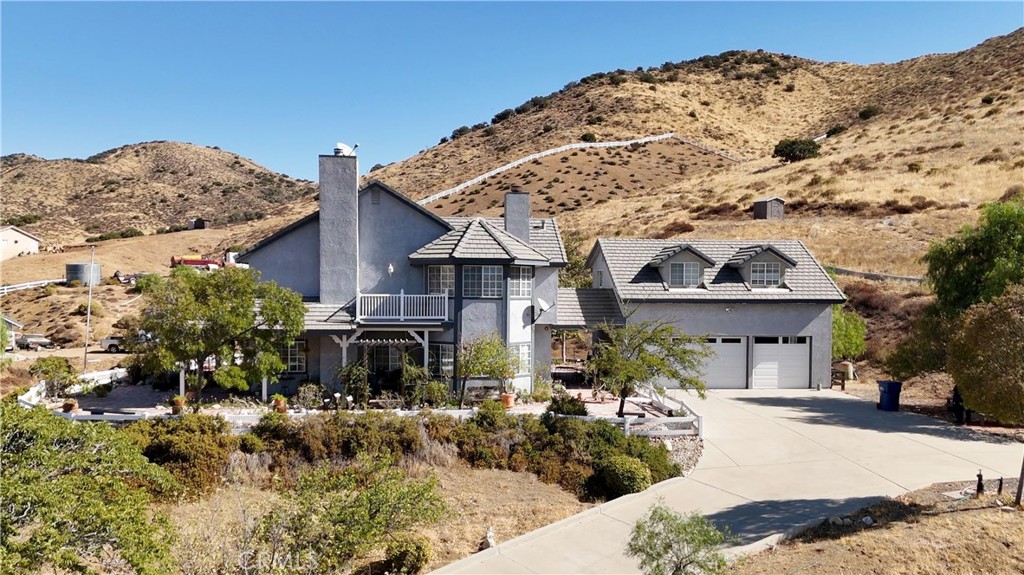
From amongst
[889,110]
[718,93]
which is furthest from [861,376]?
[718,93]

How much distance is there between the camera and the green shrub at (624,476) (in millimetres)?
16797

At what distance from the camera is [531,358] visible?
25219 mm

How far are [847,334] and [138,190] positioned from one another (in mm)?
121225

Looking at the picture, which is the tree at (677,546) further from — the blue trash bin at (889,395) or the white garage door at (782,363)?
the white garage door at (782,363)

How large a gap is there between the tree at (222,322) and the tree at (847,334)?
76.9 feet

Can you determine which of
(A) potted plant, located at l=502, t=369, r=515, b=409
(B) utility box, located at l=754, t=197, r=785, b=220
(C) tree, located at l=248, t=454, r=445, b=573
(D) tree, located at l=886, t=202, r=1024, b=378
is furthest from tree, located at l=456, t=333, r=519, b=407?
(B) utility box, located at l=754, t=197, r=785, b=220

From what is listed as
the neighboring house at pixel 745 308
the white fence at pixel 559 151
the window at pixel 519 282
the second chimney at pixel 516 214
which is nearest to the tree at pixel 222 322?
Answer: the window at pixel 519 282

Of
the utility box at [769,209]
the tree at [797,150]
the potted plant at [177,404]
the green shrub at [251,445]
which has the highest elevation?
the tree at [797,150]

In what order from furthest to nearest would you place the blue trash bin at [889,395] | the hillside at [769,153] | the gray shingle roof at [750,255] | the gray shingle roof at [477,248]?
1. the hillside at [769,153]
2. the gray shingle roof at [750,255]
3. the blue trash bin at [889,395]
4. the gray shingle roof at [477,248]

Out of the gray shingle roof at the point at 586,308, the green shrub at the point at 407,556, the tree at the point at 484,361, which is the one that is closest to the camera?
the green shrub at the point at 407,556

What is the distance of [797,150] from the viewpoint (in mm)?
77688

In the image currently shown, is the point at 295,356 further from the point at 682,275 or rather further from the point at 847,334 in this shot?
the point at 847,334

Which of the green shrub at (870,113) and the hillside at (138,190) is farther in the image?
the hillside at (138,190)

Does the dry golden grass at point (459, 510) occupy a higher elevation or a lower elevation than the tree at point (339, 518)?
lower
